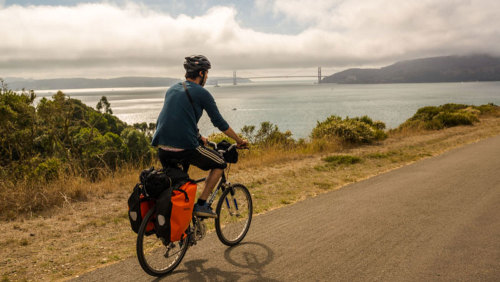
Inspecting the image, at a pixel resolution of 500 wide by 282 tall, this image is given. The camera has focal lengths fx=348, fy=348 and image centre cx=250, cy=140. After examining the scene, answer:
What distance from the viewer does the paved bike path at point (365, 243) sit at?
3848 mm

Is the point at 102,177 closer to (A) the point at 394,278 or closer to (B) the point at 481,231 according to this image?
(A) the point at 394,278

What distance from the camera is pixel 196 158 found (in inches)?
157

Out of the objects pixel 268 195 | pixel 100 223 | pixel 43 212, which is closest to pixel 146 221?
pixel 100 223

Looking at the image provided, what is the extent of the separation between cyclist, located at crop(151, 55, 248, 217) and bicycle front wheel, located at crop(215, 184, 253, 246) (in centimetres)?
57

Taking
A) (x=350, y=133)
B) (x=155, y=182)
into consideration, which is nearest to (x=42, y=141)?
(x=155, y=182)

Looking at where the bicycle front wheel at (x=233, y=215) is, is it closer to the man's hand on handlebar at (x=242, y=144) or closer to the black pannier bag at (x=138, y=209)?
the man's hand on handlebar at (x=242, y=144)

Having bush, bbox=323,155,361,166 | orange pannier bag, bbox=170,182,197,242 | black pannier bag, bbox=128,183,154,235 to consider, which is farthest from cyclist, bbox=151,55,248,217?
bush, bbox=323,155,361,166

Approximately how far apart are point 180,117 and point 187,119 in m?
0.08

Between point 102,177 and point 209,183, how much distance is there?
5.31 m

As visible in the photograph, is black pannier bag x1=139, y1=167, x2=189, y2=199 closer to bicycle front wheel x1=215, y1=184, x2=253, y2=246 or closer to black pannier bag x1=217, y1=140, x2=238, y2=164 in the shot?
black pannier bag x1=217, y1=140, x2=238, y2=164

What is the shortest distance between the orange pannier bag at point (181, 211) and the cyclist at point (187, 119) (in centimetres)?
37

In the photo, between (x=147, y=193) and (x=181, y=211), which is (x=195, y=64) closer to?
(x=147, y=193)

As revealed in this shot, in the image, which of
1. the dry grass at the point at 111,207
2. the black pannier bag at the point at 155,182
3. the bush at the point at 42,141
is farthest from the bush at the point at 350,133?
the black pannier bag at the point at 155,182

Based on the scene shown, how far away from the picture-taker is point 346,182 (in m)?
8.63
